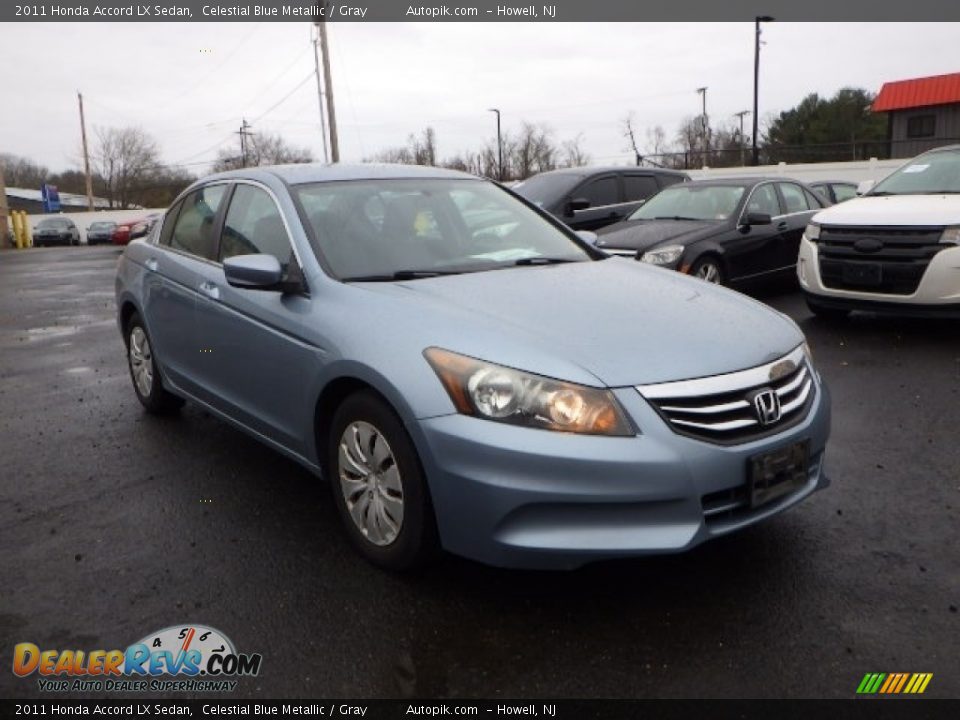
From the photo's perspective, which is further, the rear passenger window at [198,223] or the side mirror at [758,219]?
the side mirror at [758,219]

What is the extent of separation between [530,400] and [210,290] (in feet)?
7.43

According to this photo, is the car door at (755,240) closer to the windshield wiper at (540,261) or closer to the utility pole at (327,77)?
the windshield wiper at (540,261)

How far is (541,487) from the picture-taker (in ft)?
8.50

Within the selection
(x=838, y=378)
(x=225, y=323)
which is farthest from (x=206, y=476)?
(x=838, y=378)

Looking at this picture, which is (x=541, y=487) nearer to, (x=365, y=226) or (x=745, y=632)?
(x=745, y=632)

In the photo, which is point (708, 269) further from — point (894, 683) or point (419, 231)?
point (894, 683)

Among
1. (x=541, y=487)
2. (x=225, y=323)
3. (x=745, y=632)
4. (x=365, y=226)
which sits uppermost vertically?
(x=365, y=226)

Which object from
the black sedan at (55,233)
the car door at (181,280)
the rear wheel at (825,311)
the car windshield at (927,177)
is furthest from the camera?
the black sedan at (55,233)

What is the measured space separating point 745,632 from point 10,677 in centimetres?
238

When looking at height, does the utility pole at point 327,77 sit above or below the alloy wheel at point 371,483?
above

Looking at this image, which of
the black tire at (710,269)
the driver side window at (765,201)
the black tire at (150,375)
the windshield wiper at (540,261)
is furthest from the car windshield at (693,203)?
the black tire at (150,375)

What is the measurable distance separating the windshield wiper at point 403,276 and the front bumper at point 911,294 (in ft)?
16.0

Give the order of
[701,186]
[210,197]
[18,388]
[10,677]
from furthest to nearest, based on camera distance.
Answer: [701,186], [18,388], [210,197], [10,677]

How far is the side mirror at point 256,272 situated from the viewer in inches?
136
